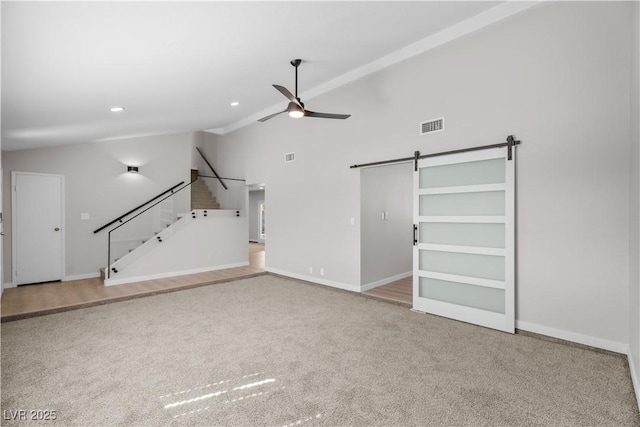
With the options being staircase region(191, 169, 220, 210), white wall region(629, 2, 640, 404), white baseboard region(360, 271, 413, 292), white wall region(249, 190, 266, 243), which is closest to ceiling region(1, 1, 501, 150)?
white wall region(629, 2, 640, 404)

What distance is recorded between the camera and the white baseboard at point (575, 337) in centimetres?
311

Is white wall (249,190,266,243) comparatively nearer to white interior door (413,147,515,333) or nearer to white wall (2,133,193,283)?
white wall (2,133,193,283)

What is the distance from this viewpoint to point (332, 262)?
586cm

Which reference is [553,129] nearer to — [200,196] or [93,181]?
[200,196]

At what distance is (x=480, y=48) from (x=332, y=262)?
3.93m

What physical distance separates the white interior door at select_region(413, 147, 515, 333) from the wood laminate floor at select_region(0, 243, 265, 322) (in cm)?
392

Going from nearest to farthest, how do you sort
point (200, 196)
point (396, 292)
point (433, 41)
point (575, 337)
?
point (575, 337), point (433, 41), point (396, 292), point (200, 196)

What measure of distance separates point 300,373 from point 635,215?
3138 millimetres

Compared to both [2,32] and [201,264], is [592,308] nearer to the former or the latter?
[2,32]

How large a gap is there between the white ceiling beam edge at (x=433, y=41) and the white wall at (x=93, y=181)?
3539 mm

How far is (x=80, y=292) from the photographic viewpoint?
5.44 meters

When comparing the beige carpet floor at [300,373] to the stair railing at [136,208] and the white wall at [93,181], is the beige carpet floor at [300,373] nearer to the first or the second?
the white wall at [93,181]

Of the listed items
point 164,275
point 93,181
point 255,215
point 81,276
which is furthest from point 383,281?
point 255,215

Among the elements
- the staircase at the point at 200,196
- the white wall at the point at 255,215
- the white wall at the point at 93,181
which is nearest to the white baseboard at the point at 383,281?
the staircase at the point at 200,196
